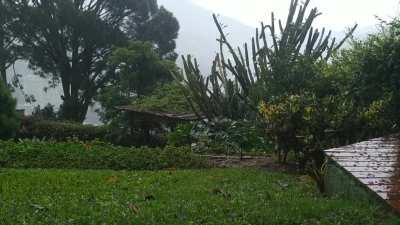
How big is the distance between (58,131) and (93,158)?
34.7 ft

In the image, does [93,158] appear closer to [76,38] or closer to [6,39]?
[76,38]

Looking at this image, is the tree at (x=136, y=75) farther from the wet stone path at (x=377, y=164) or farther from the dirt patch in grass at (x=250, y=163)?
the wet stone path at (x=377, y=164)

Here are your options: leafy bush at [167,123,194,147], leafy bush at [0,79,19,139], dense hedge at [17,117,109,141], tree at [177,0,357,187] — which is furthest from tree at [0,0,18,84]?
leafy bush at [167,123,194,147]

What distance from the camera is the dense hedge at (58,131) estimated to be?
64.4 feet

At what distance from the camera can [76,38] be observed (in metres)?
28.3

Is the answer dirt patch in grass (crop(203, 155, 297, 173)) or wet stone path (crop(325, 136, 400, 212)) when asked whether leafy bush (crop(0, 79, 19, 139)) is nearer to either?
dirt patch in grass (crop(203, 155, 297, 173))

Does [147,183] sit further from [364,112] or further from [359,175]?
[364,112]

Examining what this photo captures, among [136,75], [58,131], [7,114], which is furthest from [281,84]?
[136,75]

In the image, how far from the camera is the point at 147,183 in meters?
7.20

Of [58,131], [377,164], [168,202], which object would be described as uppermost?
[58,131]

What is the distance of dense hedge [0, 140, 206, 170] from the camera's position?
954 cm

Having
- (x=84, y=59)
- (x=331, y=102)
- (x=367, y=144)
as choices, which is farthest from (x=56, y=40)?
(x=367, y=144)

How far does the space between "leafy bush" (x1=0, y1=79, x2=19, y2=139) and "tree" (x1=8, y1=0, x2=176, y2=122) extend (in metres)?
11.2

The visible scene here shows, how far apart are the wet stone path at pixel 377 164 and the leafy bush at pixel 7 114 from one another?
11441mm
